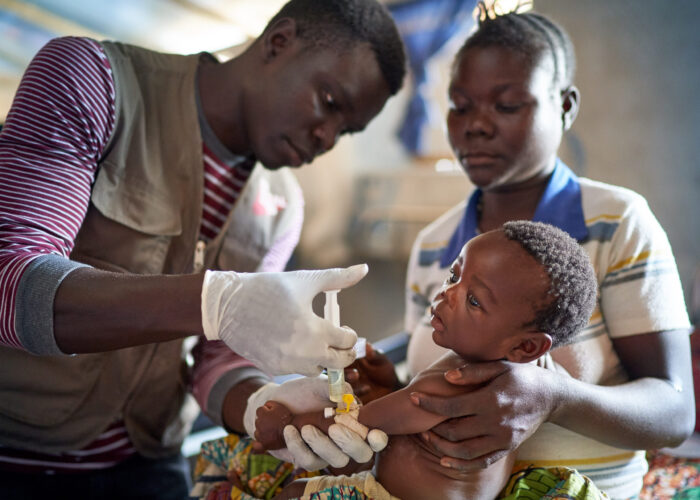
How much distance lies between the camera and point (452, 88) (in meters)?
1.49

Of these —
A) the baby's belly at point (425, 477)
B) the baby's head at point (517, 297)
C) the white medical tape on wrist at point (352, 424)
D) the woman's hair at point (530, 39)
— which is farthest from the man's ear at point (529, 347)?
the woman's hair at point (530, 39)

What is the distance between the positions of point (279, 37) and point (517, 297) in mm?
931

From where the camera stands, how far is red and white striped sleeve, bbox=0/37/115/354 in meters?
0.92

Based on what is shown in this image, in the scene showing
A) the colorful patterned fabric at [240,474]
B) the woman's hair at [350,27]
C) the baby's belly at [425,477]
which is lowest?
the colorful patterned fabric at [240,474]

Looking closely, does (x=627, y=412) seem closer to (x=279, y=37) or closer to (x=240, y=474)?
(x=240, y=474)

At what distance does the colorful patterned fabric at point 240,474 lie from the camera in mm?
1247

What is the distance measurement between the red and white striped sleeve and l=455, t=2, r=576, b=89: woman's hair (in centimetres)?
95

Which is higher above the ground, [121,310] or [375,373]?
[121,310]

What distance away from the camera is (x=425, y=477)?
42.1 inches

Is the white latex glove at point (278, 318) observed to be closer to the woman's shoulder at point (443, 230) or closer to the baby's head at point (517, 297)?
the baby's head at point (517, 297)

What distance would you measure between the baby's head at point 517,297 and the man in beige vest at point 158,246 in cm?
24

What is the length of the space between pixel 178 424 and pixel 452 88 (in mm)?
1252

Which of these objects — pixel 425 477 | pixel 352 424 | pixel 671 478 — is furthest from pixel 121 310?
pixel 671 478

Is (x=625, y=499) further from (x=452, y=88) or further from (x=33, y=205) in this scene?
(x=33, y=205)
